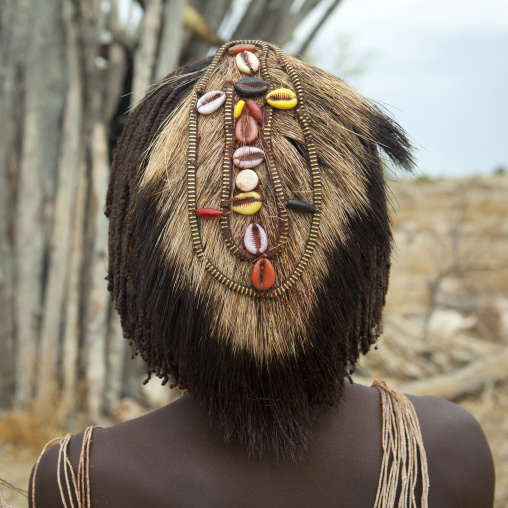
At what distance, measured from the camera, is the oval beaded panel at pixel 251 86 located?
1013mm

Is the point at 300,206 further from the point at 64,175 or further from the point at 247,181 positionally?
the point at 64,175

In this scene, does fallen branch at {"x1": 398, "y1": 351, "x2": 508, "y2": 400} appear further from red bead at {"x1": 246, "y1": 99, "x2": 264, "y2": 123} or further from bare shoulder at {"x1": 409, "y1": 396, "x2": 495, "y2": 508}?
red bead at {"x1": 246, "y1": 99, "x2": 264, "y2": 123}

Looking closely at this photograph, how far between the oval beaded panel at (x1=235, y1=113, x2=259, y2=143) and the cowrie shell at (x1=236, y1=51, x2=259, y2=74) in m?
0.13

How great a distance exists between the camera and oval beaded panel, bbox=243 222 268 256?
0.96 metres

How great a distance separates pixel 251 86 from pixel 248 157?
16 centimetres

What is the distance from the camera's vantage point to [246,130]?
1.00 meters

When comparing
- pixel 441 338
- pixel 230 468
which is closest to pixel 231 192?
pixel 230 468

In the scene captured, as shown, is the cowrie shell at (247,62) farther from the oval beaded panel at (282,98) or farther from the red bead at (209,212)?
the red bead at (209,212)

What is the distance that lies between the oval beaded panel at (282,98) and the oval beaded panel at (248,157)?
0.11 m

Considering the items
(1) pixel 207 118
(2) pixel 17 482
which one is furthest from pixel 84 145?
(1) pixel 207 118

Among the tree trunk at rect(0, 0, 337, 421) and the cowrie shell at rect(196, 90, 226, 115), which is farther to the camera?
the tree trunk at rect(0, 0, 337, 421)

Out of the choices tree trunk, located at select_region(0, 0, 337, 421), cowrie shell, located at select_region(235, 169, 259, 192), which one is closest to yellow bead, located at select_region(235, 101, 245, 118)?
cowrie shell, located at select_region(235, 169, 259, 192)

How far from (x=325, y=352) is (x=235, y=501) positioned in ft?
1.15

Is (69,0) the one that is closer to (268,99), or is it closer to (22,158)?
(22,158)
